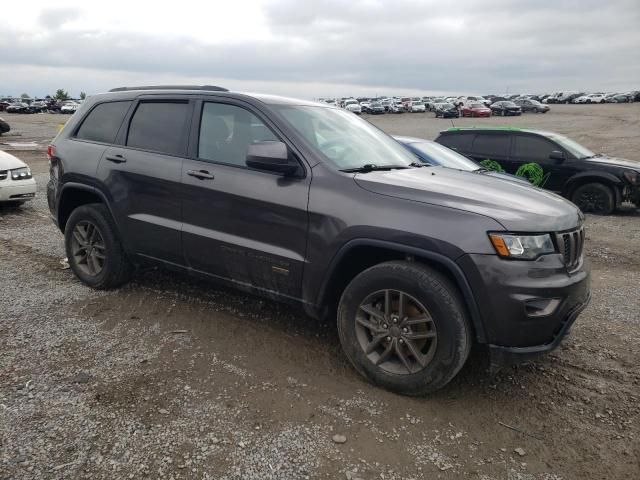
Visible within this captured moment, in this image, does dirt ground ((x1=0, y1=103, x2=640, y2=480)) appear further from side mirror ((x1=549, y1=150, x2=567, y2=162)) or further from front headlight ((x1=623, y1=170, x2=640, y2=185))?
side mirror ((x1=549, y1=150, x2=567, y2=162))

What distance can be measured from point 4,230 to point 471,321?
Answer: 6.82 meters

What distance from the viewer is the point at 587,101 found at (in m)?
68.3

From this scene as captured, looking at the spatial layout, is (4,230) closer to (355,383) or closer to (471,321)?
(355,383)

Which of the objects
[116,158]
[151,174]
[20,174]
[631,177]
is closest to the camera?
[151,174]

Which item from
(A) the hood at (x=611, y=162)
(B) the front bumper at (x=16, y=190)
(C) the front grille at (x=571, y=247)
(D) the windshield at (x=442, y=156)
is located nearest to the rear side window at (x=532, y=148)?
(A) the hood at (x=611, y=162)

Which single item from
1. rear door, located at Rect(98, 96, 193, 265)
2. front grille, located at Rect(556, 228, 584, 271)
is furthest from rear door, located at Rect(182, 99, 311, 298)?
front grille, located at Rect(556, 228, 584, 271)

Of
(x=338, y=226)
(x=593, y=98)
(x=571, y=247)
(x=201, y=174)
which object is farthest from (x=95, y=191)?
(x=593, y=98)

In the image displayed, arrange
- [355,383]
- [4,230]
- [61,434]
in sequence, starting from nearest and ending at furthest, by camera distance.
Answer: [61,434]
[355,383]
[4,230]

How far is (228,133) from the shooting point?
3.86m

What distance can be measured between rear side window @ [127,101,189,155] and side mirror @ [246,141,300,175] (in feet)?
2.97

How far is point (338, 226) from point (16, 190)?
23.0 feet

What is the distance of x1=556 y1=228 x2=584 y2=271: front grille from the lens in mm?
3008

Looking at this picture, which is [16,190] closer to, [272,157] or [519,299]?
[272,157]

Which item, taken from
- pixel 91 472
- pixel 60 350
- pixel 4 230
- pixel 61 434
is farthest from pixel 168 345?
pixel 4 230
